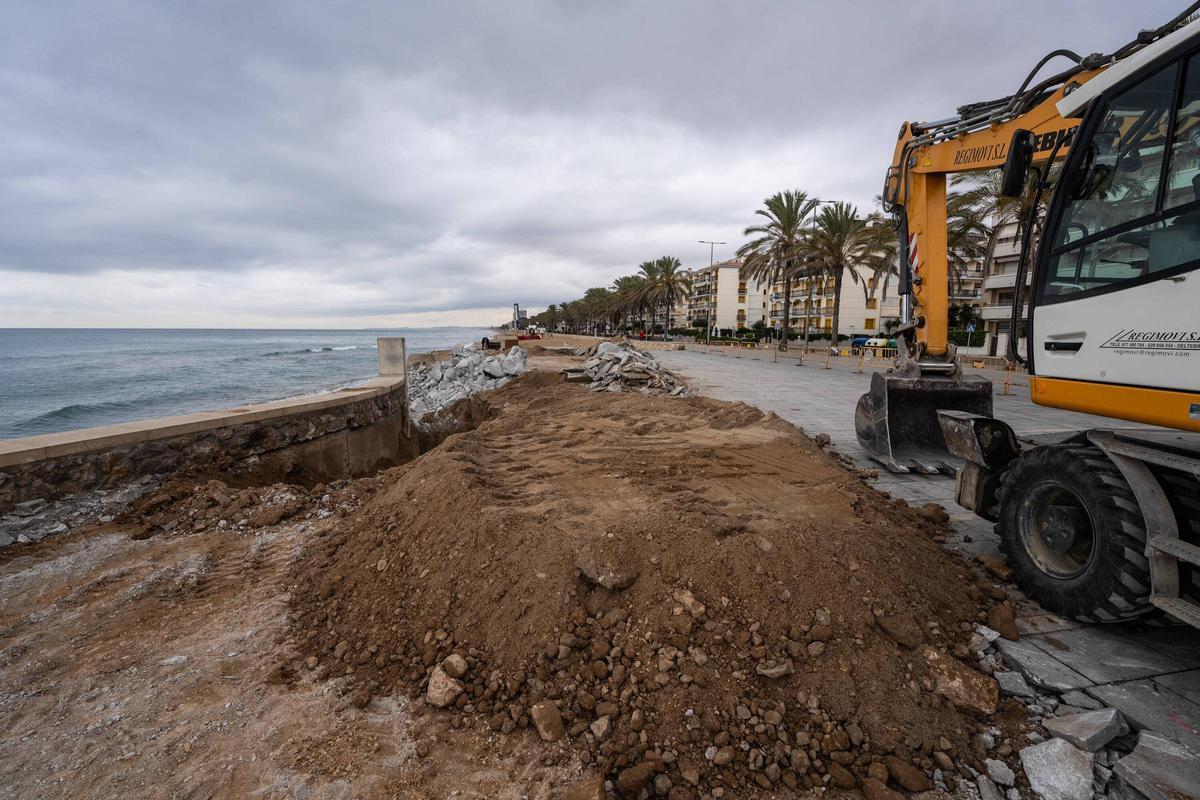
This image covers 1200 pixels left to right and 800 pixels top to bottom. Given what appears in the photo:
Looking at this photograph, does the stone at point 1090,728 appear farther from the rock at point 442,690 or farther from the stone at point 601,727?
the rock at point 442,690

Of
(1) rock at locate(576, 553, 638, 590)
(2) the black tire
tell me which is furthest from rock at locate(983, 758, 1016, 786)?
(1) rock at locate(576, 553, 638, 590)

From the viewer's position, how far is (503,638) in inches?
120

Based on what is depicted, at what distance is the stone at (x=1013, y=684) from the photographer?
2.76 meters

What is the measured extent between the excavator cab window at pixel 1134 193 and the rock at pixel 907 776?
3.00m

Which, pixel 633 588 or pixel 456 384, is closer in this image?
pixel 633 588

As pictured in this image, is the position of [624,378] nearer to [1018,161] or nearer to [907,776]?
[1018,161]

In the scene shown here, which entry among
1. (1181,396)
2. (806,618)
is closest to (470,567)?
(806,618)

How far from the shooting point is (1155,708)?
263 centimetres

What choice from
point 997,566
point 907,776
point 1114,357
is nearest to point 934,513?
point 997,566

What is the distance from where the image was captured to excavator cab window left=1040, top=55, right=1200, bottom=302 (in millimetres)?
2941

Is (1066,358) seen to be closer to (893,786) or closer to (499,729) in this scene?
(893,786)

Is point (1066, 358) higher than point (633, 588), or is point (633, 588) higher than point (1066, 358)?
point (1066, 358)

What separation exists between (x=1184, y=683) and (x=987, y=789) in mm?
1523

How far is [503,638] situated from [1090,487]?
3.67 metres
